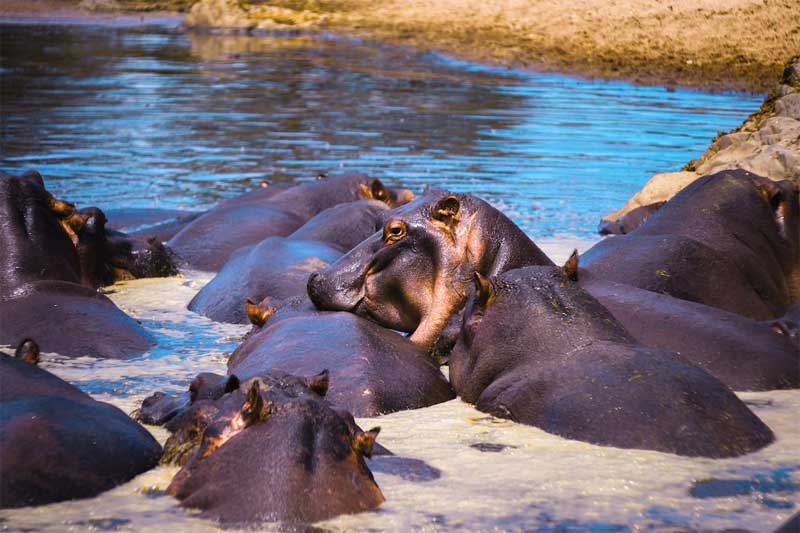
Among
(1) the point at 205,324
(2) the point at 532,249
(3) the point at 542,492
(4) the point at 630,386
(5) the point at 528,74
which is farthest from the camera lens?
(5) the point at 528,74

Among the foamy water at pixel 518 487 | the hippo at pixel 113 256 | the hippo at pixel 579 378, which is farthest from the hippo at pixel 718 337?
the hippo at pixel 113 256

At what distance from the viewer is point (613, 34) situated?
28.1 metres

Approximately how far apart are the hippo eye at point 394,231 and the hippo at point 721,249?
1.12 metres

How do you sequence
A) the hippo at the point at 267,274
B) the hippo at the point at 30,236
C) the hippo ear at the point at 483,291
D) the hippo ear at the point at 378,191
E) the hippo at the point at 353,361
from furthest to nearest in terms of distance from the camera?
the hippo ear at the point at 378,191 → the hippo at the point at 267,274 → the hippo at the point at 30,236 → the hippo ear at the point at 483,291 → the hippo at the point at 353,361

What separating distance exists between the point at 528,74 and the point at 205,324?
1999 centimetres

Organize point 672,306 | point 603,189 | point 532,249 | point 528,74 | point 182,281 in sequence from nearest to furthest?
point 672,306
point 532,249
point 182,281
point 603,189
point 528,74

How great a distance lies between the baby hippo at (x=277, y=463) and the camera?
3.31m

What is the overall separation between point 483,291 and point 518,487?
1402mm

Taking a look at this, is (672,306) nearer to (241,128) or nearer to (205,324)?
(205,324)

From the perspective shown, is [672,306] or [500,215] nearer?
[672,306]

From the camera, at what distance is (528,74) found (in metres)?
25.9

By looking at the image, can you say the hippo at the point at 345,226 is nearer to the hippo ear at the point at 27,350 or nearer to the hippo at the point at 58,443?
the hippo ear at the point at 27,350

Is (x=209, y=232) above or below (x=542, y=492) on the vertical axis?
below

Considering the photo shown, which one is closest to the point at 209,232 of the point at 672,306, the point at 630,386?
the point at 672,306
